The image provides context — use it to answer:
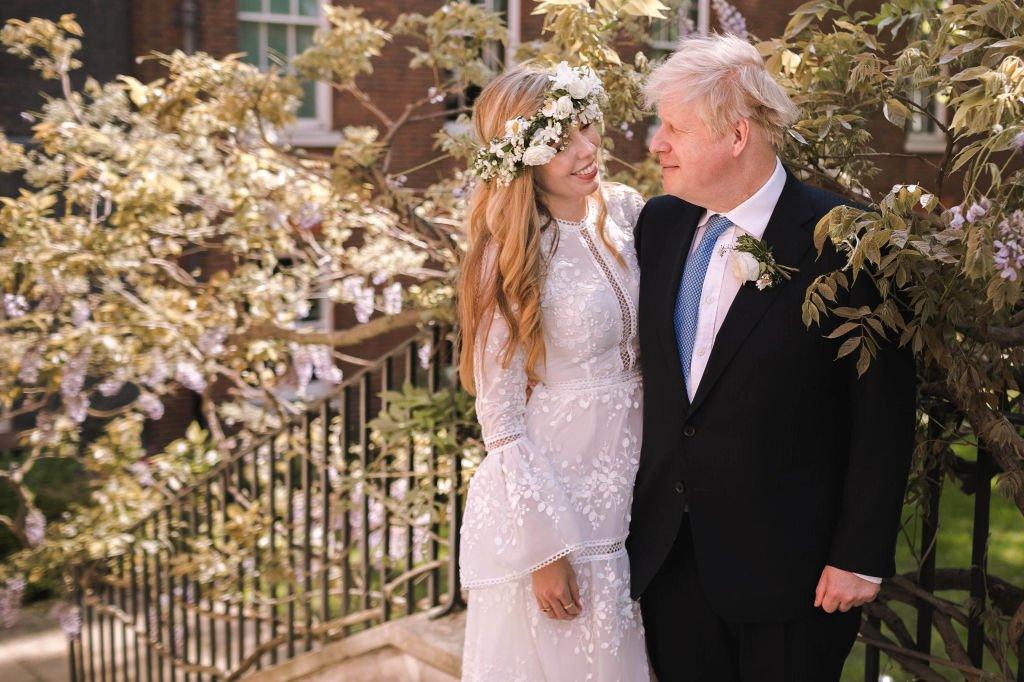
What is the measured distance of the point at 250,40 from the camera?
38.4ft

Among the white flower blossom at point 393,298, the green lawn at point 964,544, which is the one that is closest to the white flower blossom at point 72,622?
the white flower blossom at point 393,298

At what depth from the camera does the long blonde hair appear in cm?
262

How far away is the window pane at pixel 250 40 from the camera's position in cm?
1162

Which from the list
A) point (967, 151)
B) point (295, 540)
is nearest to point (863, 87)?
point (967, 151)

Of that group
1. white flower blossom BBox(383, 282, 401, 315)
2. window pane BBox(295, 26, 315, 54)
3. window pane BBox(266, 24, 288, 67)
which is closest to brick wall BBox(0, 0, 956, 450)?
window pane BBox(266, 24, 288, 67)

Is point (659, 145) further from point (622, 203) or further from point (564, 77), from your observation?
point (622, 203)

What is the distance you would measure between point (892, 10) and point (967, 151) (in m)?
1.00

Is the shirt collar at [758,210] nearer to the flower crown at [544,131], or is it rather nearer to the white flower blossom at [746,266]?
the white flower blossom at [746,266]

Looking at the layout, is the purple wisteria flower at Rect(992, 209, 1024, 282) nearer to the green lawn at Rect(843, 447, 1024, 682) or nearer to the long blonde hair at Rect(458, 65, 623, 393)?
the long blonde hair at Rect(458, 65, 623, 393)

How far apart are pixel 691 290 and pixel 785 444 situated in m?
0.42

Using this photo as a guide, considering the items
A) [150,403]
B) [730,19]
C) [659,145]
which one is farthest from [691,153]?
[150,403]

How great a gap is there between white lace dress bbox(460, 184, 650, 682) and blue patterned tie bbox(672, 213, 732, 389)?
0.19 meters

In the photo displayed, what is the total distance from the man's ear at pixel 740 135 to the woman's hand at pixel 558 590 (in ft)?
3.43

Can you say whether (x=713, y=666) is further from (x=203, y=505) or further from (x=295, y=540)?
(x=203, y=505)
